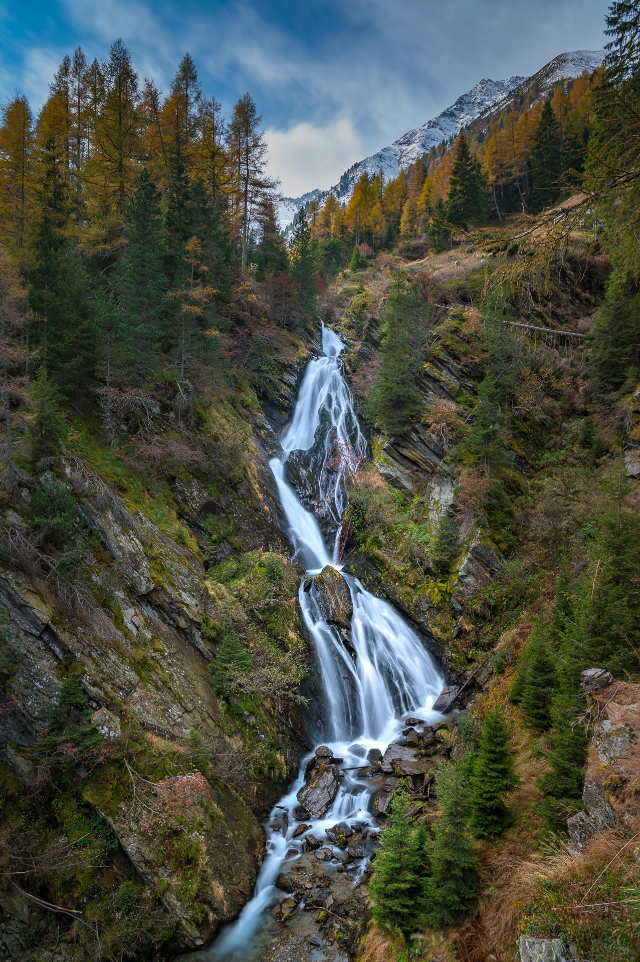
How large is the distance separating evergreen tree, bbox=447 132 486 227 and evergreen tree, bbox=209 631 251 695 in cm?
4047

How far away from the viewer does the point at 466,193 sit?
37.2 metres

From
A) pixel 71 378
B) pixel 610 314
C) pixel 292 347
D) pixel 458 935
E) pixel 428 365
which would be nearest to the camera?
pixel 458 935

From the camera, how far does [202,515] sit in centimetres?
1499

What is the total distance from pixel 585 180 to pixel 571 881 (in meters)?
7.55

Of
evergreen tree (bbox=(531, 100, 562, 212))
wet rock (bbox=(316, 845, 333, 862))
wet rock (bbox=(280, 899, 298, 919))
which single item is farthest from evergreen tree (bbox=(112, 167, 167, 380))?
evergreen tree (bbox=(531, 100, 562, 212))

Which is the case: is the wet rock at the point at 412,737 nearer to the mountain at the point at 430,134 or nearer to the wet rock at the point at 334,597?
the wet rock at the point at 334,597

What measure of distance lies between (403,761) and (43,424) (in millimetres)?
12856

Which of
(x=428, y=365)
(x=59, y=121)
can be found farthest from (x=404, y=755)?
(x=59, y=121)

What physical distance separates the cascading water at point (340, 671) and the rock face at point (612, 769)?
6394 millimetres

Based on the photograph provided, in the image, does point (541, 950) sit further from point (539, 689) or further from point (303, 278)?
point (303, 278)

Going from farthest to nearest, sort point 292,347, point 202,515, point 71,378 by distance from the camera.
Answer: point 292,347 → point 202,515 → point 71,378

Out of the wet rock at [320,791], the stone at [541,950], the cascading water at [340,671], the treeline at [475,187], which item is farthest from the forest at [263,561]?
the treeline at [475,187]

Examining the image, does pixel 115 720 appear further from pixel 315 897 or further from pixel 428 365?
pixel 428 365

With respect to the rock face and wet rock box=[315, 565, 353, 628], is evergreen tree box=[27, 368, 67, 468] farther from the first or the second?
the rock face
